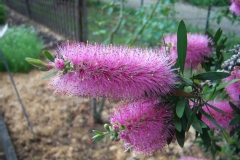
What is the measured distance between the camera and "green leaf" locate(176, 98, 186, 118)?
60cm

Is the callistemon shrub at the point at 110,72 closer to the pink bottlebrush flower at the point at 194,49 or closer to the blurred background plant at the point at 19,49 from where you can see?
the pink bottlebrush flower at the point at 194,49

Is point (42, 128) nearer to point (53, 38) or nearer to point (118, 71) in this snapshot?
point (118, 71)

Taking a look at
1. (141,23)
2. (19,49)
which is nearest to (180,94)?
(141,23)

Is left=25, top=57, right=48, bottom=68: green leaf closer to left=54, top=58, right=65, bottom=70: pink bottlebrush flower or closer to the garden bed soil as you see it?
left=54, top=58, right=65, bottom=70: pink bottlebrush flower

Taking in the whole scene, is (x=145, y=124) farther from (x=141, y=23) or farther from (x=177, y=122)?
(x=141, y=23)

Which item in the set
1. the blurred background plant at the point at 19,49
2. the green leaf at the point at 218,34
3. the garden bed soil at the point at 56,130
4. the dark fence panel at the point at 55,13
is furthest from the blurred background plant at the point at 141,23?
the blurred background plant at the point at 19,49

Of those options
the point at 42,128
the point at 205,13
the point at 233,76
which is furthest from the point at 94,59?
the point at 205,13

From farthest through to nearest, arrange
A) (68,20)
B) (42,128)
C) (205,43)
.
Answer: (68,20)
(42,128)
(205,43)

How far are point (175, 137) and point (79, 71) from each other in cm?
32

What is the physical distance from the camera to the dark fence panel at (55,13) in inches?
144

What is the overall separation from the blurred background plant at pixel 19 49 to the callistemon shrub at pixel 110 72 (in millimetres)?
2450

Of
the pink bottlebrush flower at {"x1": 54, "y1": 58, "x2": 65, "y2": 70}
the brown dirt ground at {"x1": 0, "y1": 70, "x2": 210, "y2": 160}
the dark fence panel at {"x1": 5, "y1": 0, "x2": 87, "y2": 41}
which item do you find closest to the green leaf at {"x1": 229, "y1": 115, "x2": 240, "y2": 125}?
the pink bottlebrush flower at {"x1": 54, "y1": 58, "x2": 65, "y2": 70}

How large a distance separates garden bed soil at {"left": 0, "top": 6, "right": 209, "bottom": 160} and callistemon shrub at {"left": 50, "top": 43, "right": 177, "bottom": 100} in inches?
35.4

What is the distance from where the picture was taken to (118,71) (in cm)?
56
